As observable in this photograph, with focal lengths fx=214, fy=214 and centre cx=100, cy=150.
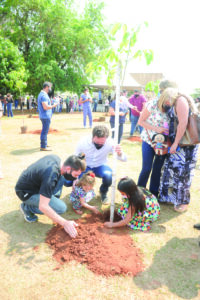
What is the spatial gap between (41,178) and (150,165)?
67.6 inches

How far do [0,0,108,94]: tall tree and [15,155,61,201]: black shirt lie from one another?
60.7 ft

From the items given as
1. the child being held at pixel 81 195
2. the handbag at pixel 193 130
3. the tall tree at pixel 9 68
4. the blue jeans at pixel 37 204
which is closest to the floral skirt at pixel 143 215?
the child being held at pixel 81 195

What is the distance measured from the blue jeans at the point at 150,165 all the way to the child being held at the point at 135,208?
0.45 m

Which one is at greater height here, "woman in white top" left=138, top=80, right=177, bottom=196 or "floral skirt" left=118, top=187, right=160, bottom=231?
"woman in white top" left=138, top=80, right=177, bottom=196

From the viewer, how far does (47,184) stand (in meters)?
2.32

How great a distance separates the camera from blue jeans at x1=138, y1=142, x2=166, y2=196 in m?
3.33

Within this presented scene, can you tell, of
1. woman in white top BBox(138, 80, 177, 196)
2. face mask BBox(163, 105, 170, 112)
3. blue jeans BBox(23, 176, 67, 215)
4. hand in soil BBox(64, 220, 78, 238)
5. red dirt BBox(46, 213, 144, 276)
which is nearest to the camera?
red dirt BBox(46, 213, 144, 276)

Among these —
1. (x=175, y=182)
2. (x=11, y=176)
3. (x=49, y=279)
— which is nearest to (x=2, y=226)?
(x=49, y=279)

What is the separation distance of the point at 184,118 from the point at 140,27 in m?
1.29

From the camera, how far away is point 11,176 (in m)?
4.57

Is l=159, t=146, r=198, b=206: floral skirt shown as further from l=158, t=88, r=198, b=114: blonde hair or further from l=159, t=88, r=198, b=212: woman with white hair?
l=158, t=88, r=198, b=114: blonde hair

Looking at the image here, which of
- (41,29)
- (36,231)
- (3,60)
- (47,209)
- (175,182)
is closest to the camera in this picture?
(47,209)

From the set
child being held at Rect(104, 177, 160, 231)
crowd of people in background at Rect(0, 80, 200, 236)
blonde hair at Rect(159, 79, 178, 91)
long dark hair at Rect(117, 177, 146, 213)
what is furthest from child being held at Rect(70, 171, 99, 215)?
blonde hair at Rect(159, 79, 178, 91)

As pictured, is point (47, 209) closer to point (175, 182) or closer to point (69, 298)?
point (69, 298)
